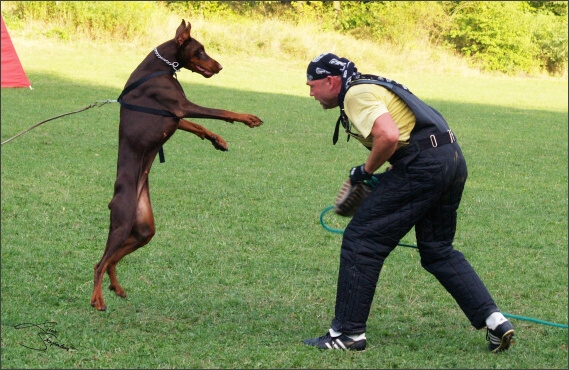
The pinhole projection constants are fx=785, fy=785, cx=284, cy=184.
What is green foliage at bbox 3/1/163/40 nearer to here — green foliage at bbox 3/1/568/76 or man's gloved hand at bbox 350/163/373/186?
green foliage at bbox 3/1/568/76

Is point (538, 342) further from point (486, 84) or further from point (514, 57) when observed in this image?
point (514, 57)

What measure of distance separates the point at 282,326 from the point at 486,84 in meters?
25.8

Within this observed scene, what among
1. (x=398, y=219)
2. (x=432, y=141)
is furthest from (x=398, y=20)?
(x=398, y=219)

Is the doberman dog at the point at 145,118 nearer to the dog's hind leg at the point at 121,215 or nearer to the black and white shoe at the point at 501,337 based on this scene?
the dog's hind leg at the point at 121,215

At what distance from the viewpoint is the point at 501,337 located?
4.84 metres

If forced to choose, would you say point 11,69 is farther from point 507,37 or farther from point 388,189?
point 507,37

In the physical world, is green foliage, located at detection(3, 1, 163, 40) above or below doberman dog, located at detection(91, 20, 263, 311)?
below

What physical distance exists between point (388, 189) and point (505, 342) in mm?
1193

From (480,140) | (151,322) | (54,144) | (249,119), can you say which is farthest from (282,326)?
(480,140)

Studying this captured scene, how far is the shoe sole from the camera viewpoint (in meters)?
4.80

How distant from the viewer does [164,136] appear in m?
5.03

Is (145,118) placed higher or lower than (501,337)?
higher

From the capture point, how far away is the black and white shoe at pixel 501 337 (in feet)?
15.8

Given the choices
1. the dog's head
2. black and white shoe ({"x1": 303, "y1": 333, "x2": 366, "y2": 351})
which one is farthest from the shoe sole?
the dog's head
